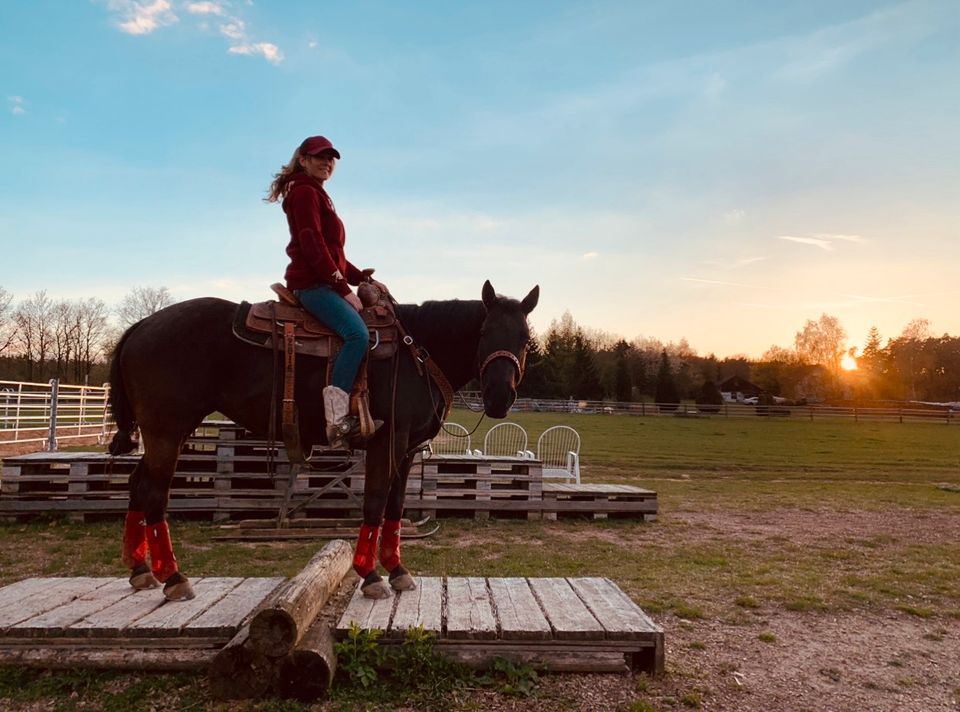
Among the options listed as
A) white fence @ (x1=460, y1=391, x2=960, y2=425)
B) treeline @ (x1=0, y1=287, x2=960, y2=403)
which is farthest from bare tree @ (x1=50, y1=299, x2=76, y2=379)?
white fence @ (x1=460, y1=391, x2=960, y2=425)

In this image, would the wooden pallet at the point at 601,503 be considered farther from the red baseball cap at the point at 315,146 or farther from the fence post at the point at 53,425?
the fence post at the point at 53,425

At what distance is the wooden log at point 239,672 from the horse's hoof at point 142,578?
57.3 inches

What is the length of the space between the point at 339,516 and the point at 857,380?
91222 mm

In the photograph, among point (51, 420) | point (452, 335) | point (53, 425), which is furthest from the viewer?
point (51, 420)

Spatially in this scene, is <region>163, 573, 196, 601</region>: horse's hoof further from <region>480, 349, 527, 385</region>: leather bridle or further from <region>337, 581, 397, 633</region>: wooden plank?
<region>480, 349, 527, 385</region>: leather bridle

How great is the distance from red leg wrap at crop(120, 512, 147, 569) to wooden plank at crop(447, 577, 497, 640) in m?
2.39

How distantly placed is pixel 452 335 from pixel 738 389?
3991 inches

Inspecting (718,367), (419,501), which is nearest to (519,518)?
(419,501)

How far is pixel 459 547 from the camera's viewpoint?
8578 mm

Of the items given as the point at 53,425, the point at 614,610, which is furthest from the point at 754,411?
the point at 614,610

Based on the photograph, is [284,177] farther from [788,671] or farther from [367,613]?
[788,671]

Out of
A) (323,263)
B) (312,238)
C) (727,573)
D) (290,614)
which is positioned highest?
(312,238)

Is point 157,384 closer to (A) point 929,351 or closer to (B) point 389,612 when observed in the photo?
(B) point 389,612

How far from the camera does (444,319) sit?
4.91 m
